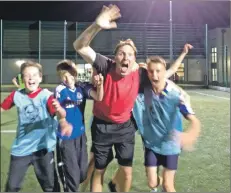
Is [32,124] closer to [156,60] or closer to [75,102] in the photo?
[75,102]

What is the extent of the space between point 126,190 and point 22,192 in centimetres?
72

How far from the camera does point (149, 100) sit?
8.74 feet

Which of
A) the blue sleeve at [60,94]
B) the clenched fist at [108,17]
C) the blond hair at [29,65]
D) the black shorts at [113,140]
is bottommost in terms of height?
the black shorts at [113,140]

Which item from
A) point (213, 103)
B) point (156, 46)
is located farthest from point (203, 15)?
point (213, 103)

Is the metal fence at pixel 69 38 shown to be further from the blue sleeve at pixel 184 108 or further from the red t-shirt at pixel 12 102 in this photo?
the blue sleeve at pixel 184 108

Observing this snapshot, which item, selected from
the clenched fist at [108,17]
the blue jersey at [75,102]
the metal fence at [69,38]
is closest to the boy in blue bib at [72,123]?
the blue jersey at [75,102]

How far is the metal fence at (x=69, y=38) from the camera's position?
8.98 feet

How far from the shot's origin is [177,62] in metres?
2.75

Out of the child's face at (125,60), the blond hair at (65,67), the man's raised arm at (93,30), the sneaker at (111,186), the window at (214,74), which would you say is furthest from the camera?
the window at (214,74)

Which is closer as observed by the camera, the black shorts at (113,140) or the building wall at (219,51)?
the black shorts at (113,140)

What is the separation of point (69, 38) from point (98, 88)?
46cm

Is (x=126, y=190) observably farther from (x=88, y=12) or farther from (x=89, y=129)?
(x=88, y=12)

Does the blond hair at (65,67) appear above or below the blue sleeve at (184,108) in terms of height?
above

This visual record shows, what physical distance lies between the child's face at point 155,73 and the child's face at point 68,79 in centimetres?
52
